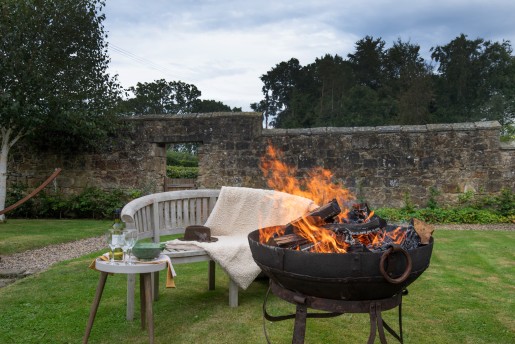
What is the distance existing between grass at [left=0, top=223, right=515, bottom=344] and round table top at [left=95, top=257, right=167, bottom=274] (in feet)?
2.14

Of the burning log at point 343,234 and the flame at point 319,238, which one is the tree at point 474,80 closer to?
the burning log at point 343,234

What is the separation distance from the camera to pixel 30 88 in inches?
363

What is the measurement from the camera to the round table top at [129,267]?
3.10 m

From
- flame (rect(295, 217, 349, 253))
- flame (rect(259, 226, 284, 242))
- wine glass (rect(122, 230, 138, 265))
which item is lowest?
wine glass (rect(122, 230, 138, 265))

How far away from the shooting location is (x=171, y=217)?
5020 mm

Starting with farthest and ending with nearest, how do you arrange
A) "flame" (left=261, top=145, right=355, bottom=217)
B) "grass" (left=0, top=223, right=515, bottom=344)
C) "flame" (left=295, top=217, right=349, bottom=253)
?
A: 1. "flame" (left=261, top=145, right=355, bottom=217)
2. "grass" (left=0, top=223, right=515, bottom=344)
3. "flame" (left=295, top=217, right=349, bottom=253)

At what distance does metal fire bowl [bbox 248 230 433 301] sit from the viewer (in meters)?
2.41

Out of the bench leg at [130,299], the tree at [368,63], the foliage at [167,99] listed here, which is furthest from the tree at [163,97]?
the bench leg at [130,299]

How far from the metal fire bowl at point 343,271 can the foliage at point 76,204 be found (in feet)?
27.9

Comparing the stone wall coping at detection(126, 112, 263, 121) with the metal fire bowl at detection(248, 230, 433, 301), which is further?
the stone wall coping at detection(126, 112, 263, 121)

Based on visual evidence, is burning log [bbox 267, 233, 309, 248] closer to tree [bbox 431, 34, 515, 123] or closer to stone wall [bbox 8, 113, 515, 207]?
stone wall [bbox 8, 113, 515, 207]

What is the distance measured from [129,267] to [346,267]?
157 centimetres

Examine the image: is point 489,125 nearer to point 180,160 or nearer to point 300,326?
point 300,326

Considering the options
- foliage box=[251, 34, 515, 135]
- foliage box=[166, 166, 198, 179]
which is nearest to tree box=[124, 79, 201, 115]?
foliage box=[251, 34, 515, 135]
